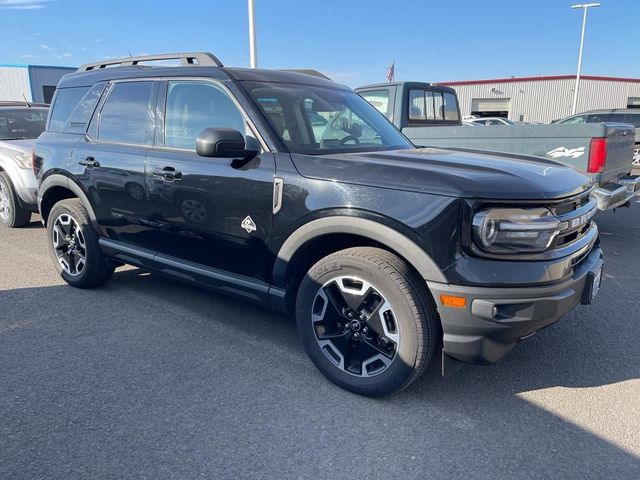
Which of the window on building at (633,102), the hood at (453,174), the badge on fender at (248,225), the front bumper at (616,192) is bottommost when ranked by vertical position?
the front bumper at (616,192)

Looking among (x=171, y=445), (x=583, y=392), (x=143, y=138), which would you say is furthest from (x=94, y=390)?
(x=583, y=392)

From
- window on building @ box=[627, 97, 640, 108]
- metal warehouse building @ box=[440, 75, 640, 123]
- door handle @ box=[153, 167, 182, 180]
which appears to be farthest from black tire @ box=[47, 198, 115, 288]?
window on building @ box=[627, 97, 640, 108]

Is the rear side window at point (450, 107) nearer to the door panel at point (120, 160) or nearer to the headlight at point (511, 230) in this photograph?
the door panel at point (120, 160)

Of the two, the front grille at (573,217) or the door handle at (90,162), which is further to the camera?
Answer: the door handle at (90,162)

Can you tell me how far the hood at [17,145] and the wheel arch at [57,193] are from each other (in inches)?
103

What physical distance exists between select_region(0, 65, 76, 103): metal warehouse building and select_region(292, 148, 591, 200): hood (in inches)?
1465

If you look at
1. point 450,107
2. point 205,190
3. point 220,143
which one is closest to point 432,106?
point 450,107

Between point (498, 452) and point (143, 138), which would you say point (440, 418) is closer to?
point (498, 452)

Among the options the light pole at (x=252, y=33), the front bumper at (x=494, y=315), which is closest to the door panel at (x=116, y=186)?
the front bumper at (x=494, y=315)

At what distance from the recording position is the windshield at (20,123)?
24.9 ft

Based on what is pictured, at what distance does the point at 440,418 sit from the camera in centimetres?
271

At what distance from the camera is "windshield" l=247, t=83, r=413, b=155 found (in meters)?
3.29

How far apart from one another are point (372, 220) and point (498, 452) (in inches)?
51.2

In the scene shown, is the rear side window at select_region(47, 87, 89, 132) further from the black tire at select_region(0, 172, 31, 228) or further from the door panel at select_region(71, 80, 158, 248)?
the black tire at select_region(0, 172, 31, 228)
